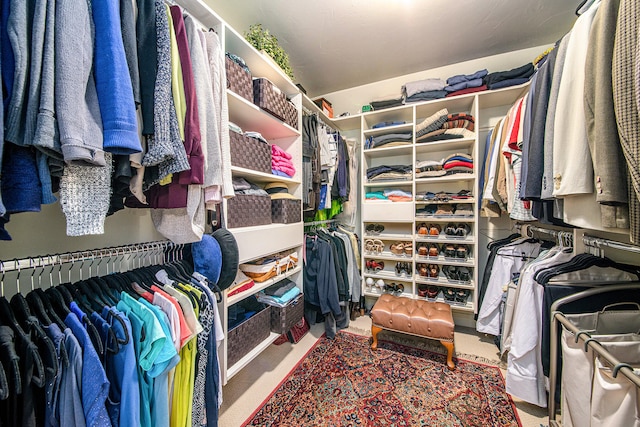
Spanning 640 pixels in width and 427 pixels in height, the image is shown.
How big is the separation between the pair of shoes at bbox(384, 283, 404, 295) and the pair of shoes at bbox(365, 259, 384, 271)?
0.21 metres

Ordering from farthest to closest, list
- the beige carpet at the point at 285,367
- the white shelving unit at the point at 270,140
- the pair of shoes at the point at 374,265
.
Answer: the pair of shoes at the point at 374,265
the beige carpet at the point at 285,367
the white shelving unit at the point at 270,140

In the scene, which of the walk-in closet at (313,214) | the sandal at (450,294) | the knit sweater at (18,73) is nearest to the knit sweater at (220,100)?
the walk-in closet at (313,214)

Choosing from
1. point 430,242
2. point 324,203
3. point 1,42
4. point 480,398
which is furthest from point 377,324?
Result: point 1,42

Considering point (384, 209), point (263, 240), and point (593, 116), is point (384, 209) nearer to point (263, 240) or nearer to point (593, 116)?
point (263, 240)

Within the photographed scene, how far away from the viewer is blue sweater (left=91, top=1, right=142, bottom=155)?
591 millimetres

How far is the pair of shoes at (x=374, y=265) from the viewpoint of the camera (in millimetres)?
2536

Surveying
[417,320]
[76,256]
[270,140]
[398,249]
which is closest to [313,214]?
[270,140]

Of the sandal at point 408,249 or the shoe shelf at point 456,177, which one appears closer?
the shoe shelf at point 456,177

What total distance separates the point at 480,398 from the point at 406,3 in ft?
8.66

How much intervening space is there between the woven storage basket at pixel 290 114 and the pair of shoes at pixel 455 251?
1.77m

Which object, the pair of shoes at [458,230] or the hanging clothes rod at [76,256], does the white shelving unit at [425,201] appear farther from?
the hanging clothes rod at [76,256]

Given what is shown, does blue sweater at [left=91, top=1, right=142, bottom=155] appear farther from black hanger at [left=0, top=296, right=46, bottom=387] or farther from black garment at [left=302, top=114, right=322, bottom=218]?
black garment at [left=302, top=114, right=322, bottom=218]

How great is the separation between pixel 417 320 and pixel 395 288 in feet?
2.07

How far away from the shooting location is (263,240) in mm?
1510
